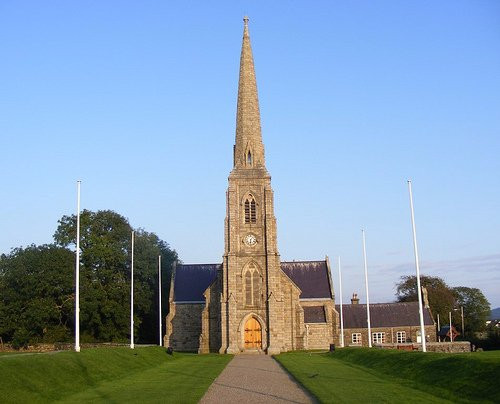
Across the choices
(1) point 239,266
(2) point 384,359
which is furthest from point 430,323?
(2) point 384,359

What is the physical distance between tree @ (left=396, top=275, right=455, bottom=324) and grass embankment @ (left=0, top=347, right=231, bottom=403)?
73860 mm

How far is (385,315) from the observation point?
279ft

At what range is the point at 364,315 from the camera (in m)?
86.2

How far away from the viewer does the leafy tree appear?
242ft

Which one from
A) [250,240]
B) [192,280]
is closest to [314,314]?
[250,240]

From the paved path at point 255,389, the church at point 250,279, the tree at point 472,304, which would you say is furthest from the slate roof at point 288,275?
the paved path at point 255,389

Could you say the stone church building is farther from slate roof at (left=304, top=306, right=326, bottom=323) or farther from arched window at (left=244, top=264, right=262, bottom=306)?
slate roof at (left=304, top=306, right=326, bottom=323)

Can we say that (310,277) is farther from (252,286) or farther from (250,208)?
(250,208)

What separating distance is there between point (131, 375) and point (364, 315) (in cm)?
5584

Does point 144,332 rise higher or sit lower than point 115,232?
lower

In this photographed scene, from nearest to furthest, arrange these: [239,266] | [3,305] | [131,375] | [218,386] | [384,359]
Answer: [218,386] → [131,375] → [384,359] → [239,266] → [3,305]

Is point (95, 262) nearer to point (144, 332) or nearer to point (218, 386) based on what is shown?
point (144, 332)

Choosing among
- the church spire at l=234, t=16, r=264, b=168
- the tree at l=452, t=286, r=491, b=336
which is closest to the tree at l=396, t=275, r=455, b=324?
the tree at l=452, t=286, r=491, b=336

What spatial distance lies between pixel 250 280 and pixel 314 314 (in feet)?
44.0
